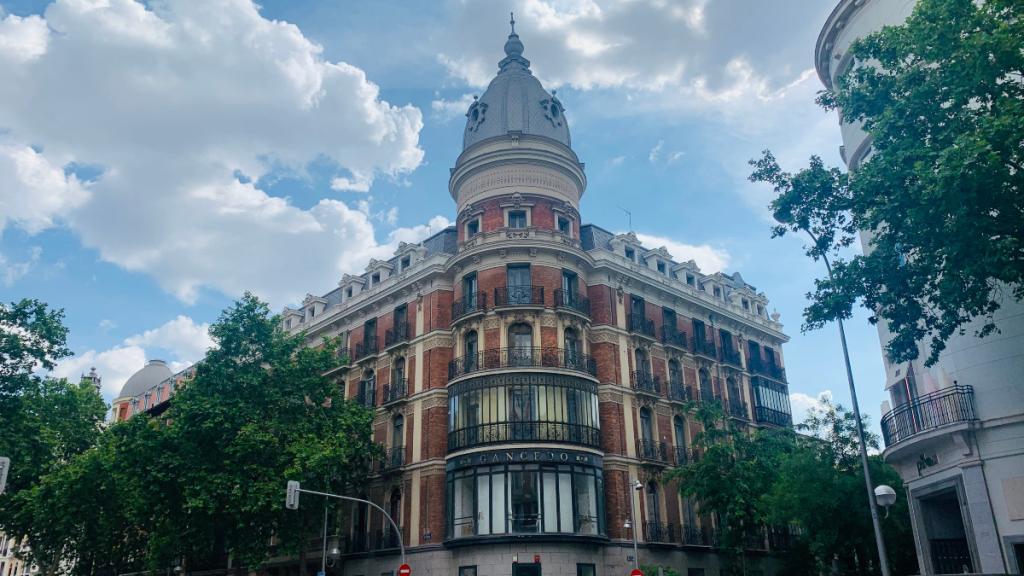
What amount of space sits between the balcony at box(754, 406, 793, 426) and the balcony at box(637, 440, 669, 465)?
9.62 metres

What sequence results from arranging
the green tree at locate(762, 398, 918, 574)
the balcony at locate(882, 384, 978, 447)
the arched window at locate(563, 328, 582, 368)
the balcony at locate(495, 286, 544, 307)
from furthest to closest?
1. the balcony at locate(495, 286, 544, 307)
2. the arched window at locate(563, 328, 582, 368)
3. the green tree at locate(762, 398, 918, 574)
4. the balcony at locate(882, 384, 978, 447)

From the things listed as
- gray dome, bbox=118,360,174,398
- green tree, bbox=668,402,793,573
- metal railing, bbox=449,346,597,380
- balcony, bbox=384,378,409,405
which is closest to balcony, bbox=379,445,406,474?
balcony, bbox=384,378,409,405

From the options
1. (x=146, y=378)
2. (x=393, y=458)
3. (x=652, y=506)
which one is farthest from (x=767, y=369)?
(x=146, y=378)

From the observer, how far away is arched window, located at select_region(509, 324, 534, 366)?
37.2m

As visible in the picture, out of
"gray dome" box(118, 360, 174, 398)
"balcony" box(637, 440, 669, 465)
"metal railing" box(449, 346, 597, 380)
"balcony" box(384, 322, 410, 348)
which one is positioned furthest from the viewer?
"gray dome" box(118, 360, 174, 398)

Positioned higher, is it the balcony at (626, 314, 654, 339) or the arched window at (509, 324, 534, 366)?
the balcony at (626, 314, 654, 339)

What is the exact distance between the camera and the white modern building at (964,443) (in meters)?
21.9

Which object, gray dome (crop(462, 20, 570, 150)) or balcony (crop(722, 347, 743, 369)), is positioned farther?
balcony (crop(722, 347, 743, 369))

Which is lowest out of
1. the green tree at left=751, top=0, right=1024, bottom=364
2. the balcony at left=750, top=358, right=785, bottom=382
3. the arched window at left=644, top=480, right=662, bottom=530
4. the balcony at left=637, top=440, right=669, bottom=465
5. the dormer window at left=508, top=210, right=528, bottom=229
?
the arched window at left=644, top=480, right=662, bottom=530

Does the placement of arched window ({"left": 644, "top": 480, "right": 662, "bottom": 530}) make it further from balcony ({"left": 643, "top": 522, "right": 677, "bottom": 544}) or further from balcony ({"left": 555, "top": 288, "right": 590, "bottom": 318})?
balcony ({"left": 555, "top": 288, "right": 590, "bottom": 318})

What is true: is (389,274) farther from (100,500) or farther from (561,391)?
(100,500)

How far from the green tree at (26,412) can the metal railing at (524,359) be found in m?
23.8

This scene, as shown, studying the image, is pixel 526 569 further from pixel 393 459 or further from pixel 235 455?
pixel 235 455

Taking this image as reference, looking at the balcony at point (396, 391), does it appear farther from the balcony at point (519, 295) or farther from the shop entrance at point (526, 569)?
the shop entrance at point (526, 569)
